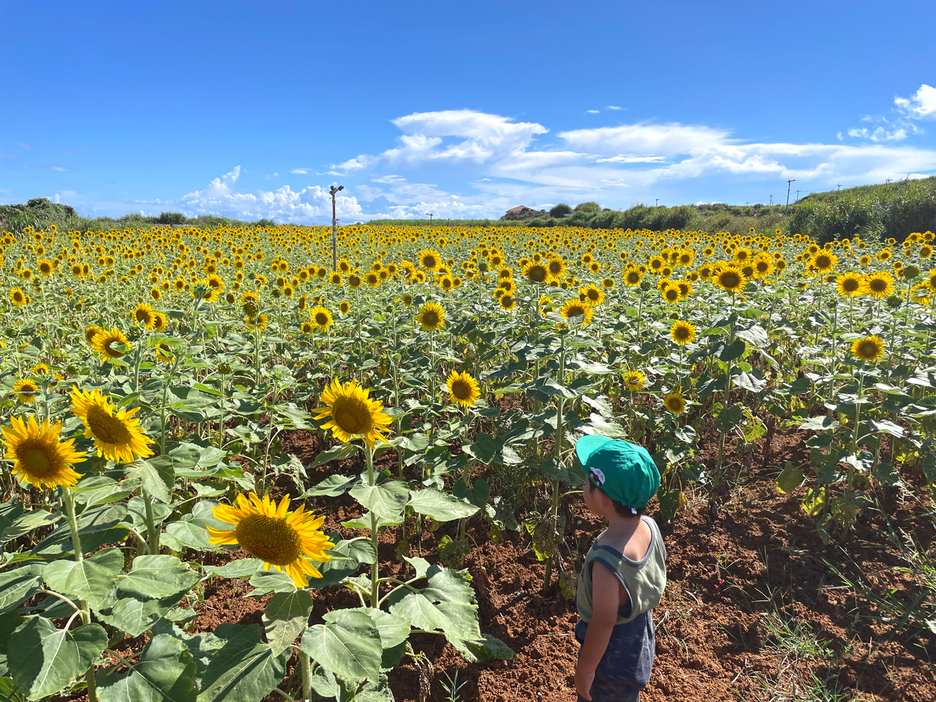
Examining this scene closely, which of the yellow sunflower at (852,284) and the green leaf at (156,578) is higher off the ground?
the yellow sunflower at (852,284)

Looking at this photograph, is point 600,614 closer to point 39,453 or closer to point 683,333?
point 39,453

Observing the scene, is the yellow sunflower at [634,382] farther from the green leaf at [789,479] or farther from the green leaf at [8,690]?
the green leaf at [8,690]

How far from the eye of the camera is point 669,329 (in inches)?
181

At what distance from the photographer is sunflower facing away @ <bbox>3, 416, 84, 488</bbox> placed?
150cm

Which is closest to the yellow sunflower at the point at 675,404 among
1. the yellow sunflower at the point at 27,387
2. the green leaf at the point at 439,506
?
the green leaf at the point at 439,506

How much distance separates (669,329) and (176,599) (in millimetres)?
4049

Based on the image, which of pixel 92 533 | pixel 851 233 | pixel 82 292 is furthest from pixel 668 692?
pixel 851 233

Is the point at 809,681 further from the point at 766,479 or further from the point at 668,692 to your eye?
the point at 766,479

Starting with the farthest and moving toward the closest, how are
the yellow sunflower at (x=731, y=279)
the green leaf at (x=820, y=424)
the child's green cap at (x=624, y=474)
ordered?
the yellow sunflower at (x=731, y=279) → the green leaf at (x=820, y=424) → the child's green cap at (x=624, y=474)

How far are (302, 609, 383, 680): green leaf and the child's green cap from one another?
0.82 m

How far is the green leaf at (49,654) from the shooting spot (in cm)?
140

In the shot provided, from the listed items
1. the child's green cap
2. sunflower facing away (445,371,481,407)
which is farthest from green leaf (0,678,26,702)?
sunflower facing away (445,371,481,407)

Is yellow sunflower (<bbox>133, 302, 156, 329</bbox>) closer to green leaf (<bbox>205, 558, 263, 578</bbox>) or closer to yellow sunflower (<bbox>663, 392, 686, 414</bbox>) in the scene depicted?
green leaf (<bbox>205, 558, 263, 578</bbox>)

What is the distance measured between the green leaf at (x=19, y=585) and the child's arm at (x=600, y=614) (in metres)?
1.61
